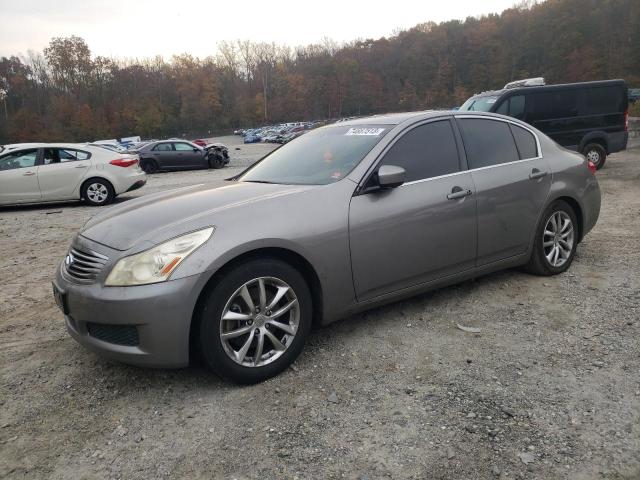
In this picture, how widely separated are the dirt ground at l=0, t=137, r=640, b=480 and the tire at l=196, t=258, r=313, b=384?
0.44 feet

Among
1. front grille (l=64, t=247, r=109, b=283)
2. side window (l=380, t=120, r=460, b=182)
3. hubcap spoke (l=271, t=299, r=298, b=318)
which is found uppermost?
side window (l=380, t=120, r=460, b=182)

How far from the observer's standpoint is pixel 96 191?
11164mm

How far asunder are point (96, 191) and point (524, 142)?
9.52m

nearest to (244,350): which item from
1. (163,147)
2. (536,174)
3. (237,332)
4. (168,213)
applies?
(237,332)

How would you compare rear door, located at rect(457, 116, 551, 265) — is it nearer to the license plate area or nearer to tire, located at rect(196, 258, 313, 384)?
tire, located at rect(196, 258, 313, 384)

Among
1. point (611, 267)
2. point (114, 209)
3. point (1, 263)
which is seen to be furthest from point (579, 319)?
point (1, 263)

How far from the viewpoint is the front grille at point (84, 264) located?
9.40ft

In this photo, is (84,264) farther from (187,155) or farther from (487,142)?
(187,155)

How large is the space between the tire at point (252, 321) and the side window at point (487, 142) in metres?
1.90

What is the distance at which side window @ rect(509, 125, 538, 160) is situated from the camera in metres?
4.45

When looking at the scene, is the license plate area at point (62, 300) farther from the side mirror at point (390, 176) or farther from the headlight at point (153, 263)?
the side mirror at point (390, 176)

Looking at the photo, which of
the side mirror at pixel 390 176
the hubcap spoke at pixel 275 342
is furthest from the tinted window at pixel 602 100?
the hubcap spoke at pixel 275 342

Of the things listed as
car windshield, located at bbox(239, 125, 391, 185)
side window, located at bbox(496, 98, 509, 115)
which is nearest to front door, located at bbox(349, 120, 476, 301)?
car windshield, located at bbox(239, 125, 391, 185)

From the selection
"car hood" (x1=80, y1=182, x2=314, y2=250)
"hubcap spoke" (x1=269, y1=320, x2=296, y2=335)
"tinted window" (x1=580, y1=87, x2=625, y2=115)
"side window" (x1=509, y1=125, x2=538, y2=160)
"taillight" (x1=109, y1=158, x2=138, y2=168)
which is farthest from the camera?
"tinted window" (x1=580, y1=87, x2=625, y2=115)
